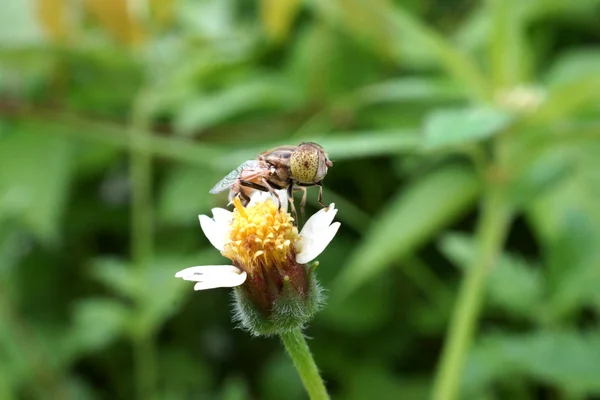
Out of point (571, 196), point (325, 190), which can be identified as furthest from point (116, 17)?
point (571, 196)

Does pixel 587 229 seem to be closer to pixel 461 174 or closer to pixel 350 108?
pixel 461 174

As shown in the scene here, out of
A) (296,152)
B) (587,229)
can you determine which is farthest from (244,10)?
(296,152)

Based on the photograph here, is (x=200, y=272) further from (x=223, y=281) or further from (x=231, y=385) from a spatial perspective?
(x=231, y=385)

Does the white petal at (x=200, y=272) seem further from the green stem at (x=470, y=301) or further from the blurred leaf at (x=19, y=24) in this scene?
the blurred leaf at (x=19, y=24)

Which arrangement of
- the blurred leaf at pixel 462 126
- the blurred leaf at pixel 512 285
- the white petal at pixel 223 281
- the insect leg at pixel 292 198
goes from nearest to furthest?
the white petal at pixel 223 281, the insect leg at pixel 292 198, the blurred leaf at pixel 462 126, the blurred leaf at pixel 512 285

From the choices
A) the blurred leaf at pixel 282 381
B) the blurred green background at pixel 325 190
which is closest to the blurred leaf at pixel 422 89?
the blurred green background at pixel 325 190

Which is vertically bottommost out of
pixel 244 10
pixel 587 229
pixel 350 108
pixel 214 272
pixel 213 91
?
pixel 214 272

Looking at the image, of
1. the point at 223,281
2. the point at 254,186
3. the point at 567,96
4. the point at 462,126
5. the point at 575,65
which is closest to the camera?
the point at 223,281
